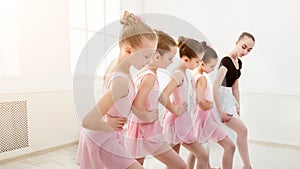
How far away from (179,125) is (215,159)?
107cm

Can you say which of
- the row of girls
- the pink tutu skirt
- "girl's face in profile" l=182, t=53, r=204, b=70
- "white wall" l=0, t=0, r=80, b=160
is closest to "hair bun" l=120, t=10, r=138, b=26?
the row of girls

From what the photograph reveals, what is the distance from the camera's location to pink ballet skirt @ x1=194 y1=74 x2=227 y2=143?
5.15 ft

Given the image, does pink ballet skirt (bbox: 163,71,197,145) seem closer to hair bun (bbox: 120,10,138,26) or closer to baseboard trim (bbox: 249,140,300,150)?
hair bun (bbox: 120,10,138,26)

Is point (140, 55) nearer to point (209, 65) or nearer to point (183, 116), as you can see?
point (183, 116)

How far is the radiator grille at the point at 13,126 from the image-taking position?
2121 mm

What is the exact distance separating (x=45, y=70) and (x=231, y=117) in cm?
169

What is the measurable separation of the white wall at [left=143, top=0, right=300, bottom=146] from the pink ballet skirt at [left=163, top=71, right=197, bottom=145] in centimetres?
163

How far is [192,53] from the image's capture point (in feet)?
4.61

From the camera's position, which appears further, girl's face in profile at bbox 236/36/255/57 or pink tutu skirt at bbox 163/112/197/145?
girl's face in profile at bbox 236/36/255/57

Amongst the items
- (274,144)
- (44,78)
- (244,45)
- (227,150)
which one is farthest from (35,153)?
(274,144)

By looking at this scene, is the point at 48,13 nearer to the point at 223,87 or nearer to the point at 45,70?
the point at 45,70

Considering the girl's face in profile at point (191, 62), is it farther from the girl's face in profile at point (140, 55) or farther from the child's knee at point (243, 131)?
the child's knee at point (243, 131)

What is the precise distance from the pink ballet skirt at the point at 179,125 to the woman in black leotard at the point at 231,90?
33 cm

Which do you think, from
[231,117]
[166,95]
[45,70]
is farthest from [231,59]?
[45,70]
